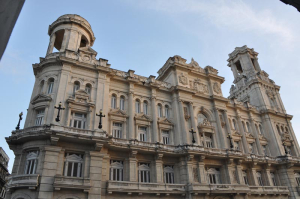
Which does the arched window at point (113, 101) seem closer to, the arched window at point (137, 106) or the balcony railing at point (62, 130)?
the arched window at point (137, 106)

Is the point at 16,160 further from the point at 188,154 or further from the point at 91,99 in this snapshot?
the point at 188,154

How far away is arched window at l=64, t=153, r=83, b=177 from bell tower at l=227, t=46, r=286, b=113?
36546 mm

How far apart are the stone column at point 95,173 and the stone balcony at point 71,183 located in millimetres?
699

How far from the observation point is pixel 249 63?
50.1 metres

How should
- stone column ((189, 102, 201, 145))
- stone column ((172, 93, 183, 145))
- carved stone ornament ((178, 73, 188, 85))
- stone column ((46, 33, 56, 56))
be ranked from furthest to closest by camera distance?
carved stone ornament ((178, 73, 188, 85)) → stone column ((189, 102, 201, 145)) → stone column ((46, 33, 56, 56)) → stone column ((172, 93, 183, 145))

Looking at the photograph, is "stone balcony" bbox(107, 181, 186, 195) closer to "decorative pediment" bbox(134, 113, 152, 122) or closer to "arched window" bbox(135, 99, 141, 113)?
"decorative pediment" bbox(134, 113, 152, 122)

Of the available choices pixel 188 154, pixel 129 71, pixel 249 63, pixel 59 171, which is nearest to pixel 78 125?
pixel 59 171

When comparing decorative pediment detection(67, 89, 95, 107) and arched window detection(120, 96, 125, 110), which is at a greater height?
arched window detection(120, 96, 125, 110)

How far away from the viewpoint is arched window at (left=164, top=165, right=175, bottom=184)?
26.7m

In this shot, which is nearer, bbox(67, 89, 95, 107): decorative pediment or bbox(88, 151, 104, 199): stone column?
bbox(88, 151, 104, 199): stone column

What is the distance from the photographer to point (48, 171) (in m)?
20.2

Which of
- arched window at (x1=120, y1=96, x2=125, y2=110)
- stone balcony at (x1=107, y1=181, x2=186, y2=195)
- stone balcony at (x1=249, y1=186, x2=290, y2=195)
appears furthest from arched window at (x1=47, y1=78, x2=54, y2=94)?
stone balcony at (x1=249, y1=186, x2=290, y2=195)

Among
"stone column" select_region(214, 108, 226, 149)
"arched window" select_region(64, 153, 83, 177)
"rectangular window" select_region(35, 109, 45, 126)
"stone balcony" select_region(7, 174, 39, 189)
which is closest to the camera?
"stone balcony" select_region(7, 174, 39, 189)

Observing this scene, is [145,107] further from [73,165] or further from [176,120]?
[73,165]
